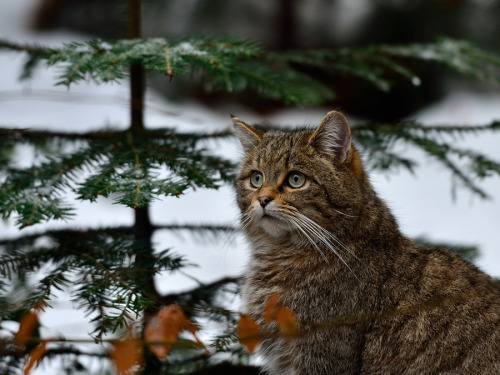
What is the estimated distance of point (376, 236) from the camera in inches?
97.3

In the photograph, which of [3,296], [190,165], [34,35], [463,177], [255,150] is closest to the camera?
[3,296]

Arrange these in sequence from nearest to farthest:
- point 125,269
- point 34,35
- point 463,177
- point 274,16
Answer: point 125,269 → point 463,177 → point 34,35 → point 274,16

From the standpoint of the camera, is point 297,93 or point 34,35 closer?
point 297,93

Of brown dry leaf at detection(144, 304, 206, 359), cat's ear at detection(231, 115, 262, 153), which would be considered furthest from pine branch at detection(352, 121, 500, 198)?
brown dry leaf at detection(144, 304, 206, 359)

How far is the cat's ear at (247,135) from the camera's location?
2.70 m

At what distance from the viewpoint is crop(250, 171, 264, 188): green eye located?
8.48 feet

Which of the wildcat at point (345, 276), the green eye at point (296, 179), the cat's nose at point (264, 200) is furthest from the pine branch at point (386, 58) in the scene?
the cat's nose at point (264, 200)

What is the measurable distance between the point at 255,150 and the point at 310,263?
0.58 meters

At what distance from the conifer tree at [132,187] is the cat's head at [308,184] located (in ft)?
0.73

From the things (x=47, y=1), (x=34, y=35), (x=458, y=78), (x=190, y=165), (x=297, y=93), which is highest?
(x=47, y=1)

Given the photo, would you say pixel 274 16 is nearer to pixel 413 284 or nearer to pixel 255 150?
pixel 255 150

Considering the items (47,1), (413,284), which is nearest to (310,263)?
(413,284)

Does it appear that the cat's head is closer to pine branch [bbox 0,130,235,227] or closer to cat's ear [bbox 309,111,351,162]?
cat's ear [bbox 309,111,351,162]

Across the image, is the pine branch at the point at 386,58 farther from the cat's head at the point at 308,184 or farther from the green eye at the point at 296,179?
the green eye at the point at 296,179
